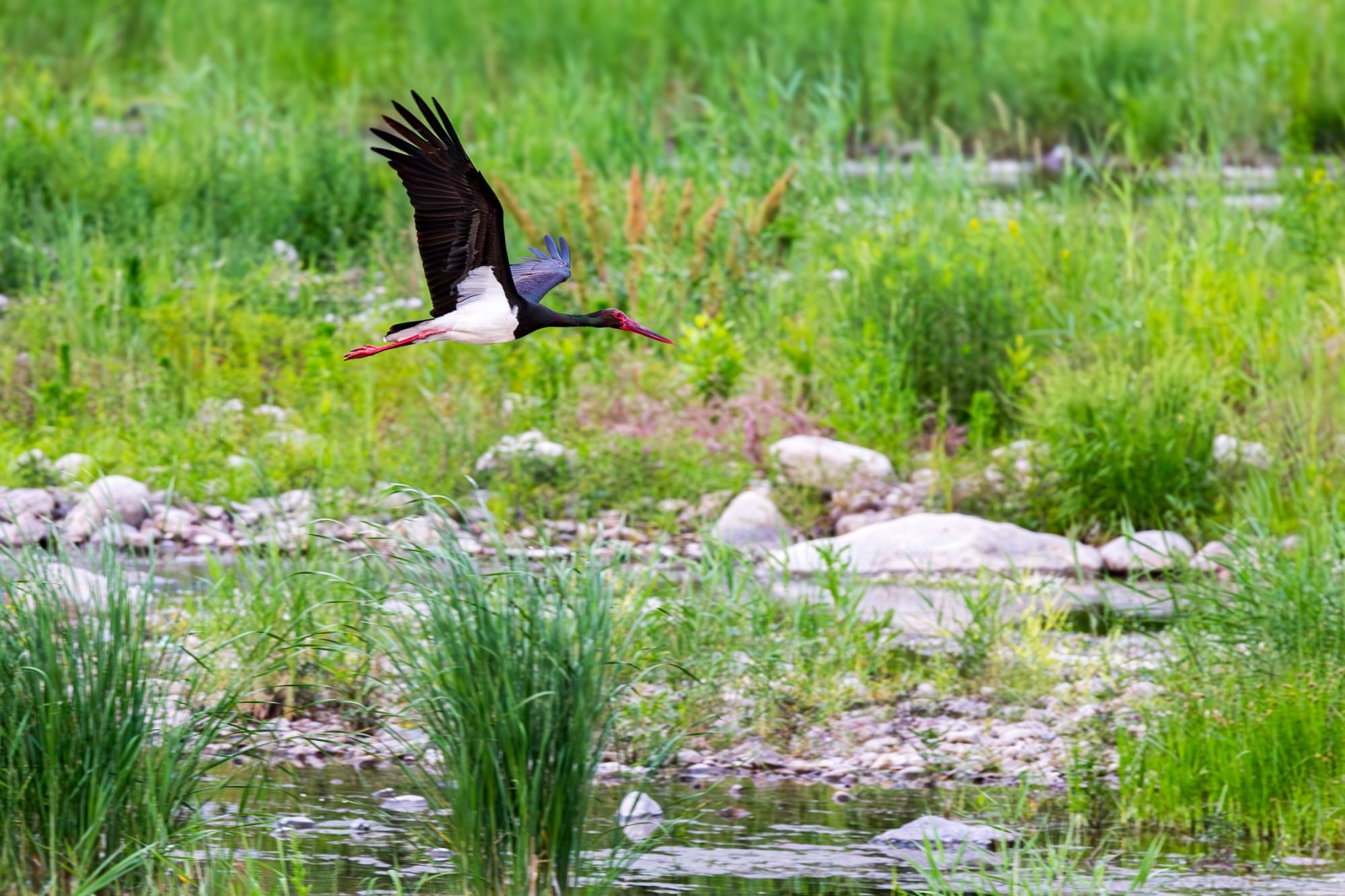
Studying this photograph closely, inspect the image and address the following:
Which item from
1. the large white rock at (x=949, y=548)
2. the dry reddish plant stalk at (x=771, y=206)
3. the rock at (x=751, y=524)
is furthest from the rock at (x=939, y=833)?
the dry reddish plant stalk at (x=771, y=206)

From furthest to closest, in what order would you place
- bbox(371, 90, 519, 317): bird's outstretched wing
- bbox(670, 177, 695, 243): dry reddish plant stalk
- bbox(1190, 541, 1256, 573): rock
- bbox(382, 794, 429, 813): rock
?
bbox(670, 177, 695, 243): dry reddish plant stalk → bbox(1190, 541, 1256, 573): rock → bbox(382, 794, 429, 813): rock → bbox(371, 90, 519, 317): bird's outstretched wing

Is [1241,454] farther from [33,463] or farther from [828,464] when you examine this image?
[33,463]

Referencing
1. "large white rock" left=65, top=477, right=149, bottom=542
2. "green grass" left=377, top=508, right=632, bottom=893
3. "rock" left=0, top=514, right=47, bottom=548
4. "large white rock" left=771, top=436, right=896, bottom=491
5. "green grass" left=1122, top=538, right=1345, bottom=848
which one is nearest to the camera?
"green grass" left=377, top=508, right=632, bottom=893

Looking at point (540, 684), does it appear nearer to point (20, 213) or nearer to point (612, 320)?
point (612, 320)

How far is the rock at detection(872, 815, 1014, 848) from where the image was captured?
14.4ft

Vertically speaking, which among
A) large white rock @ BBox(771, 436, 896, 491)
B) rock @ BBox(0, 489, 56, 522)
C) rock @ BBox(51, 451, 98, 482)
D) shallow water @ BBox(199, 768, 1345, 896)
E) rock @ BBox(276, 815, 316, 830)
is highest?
rock @ BBox(51, 451, 98, 482)

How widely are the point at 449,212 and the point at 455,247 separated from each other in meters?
0.12

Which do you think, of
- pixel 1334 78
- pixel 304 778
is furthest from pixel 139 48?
pixel 304 778

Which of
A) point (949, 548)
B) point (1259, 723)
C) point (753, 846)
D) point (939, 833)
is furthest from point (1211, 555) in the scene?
point (753, 846)

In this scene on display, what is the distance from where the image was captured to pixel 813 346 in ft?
27.8

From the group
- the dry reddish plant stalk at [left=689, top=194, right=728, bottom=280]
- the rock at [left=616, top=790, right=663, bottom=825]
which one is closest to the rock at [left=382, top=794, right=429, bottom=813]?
the rock at [left=616, top=790, right=663, bottom=825]

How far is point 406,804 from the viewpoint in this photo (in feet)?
15.5

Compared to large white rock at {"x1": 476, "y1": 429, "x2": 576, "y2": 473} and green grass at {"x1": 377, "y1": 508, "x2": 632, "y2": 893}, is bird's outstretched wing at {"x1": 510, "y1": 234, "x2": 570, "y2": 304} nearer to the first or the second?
green grass at {"x1": 377, "y1": 508, "x2": 632, "y2": 893}

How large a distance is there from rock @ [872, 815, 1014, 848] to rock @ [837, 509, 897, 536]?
119 inches
